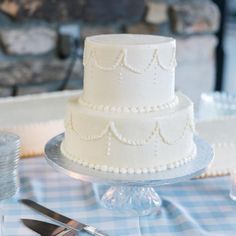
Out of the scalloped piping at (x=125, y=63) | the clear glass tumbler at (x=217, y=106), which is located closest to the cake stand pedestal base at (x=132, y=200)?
the scalloped piping at (x=125, y=63)

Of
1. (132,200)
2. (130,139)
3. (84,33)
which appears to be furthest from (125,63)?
(84,33)

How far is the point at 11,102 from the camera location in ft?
4.51

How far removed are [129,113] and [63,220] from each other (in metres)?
0.22

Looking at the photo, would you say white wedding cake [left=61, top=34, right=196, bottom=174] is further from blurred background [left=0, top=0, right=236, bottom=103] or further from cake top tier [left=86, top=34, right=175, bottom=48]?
blurred background [left=0, top=0, right=236, bottom=103]

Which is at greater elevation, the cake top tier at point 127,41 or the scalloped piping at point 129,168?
the cake top tier at point 127,41

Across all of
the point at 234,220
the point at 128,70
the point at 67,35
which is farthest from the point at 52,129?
Result: the point at 67,35

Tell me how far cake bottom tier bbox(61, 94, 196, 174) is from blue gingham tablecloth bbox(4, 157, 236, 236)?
0.28 ft

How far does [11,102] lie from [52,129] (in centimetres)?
21

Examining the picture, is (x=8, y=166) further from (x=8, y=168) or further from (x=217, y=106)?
(x=217, y=106)

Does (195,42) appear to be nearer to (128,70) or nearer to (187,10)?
(187,10)

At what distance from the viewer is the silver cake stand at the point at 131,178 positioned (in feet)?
2.88

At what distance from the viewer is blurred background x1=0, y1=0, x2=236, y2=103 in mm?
1987

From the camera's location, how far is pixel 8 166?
0.93 metres

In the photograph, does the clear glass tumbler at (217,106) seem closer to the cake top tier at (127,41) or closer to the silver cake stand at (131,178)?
the silver cake stand at (131,178)
